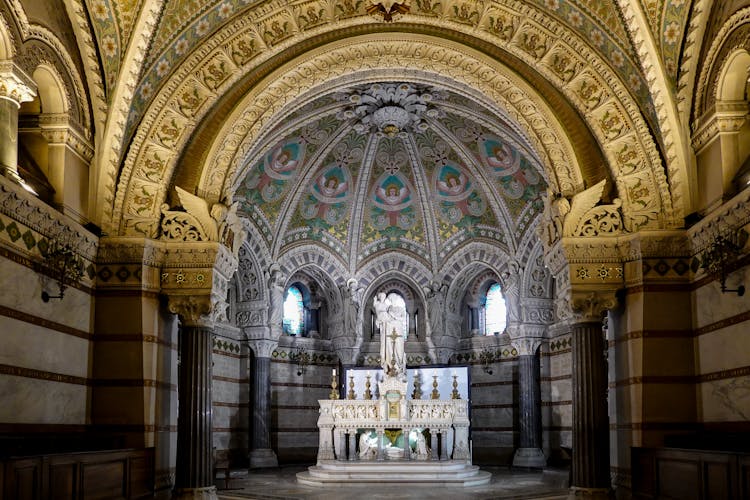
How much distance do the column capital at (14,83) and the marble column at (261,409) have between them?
Result: 1289 cm

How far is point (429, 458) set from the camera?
19656 mm

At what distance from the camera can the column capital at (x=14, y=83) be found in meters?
11.3

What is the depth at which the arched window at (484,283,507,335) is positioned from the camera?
25.6m

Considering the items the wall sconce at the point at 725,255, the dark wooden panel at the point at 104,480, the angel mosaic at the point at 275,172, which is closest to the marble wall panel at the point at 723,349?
the wall sconce at the point at 725,255

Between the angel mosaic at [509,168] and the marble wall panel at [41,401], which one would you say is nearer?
the marble wall panel at [41,401]

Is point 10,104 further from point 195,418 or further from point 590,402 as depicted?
point 590,402

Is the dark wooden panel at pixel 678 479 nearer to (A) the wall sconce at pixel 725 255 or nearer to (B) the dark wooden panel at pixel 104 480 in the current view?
(A) the wall sconce at pixel 725 255

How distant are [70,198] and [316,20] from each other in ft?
17.1

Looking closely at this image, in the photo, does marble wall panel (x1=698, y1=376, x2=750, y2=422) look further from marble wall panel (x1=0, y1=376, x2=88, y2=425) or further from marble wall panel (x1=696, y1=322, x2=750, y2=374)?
marble wall panel (x1=0, y1=376, x2=88, y2=425)

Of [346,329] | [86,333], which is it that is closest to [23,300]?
[86,333]

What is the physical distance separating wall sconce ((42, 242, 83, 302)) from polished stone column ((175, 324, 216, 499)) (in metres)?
2.67

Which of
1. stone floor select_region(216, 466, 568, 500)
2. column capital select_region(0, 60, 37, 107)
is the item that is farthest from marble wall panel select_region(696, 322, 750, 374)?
column capital select_region(0, 60, 37, 107)

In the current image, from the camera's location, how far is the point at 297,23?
50.0 ft

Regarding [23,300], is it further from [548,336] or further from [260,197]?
[548,336]
